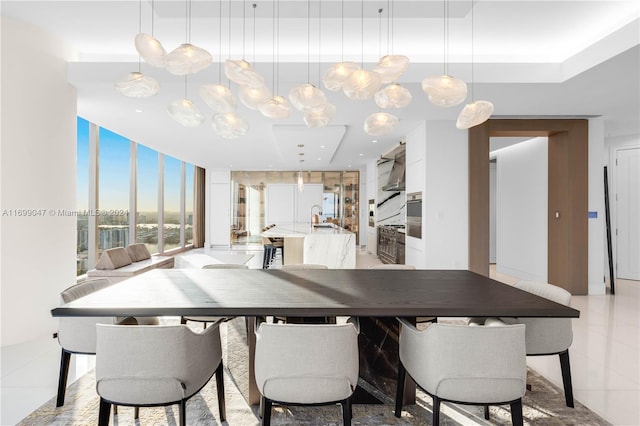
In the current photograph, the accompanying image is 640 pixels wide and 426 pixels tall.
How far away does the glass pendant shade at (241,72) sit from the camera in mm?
2203

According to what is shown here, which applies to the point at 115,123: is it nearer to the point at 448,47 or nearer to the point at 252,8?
the point at 252,8

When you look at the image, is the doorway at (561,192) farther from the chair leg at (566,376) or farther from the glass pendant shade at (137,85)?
the glass pendant shade at (137,85)

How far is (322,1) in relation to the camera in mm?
2814

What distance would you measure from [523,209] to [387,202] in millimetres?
2904

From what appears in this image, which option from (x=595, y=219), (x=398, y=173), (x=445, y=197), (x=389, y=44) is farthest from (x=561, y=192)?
(x=389, y=44)

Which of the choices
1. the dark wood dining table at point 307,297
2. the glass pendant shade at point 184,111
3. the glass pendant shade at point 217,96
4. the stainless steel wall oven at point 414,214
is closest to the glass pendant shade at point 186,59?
the glass pendant shade at point 217,96

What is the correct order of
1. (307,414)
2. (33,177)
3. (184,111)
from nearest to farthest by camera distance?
1. (307,414)
2. (184,111)
3. (33,177)

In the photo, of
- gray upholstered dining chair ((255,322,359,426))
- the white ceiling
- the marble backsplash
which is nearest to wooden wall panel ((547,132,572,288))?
the white ceiling

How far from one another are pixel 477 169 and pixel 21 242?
18.6ft

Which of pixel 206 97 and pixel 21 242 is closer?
pixel 206 97

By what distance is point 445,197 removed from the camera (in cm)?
526

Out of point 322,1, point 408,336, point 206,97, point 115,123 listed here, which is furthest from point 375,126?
point 115,123

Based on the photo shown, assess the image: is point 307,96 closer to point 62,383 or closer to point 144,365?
point 144,365

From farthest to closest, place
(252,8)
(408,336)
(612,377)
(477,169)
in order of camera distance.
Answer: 1. (477,169)
2. (252,8)
3. (612,377)
4. (408,336)
